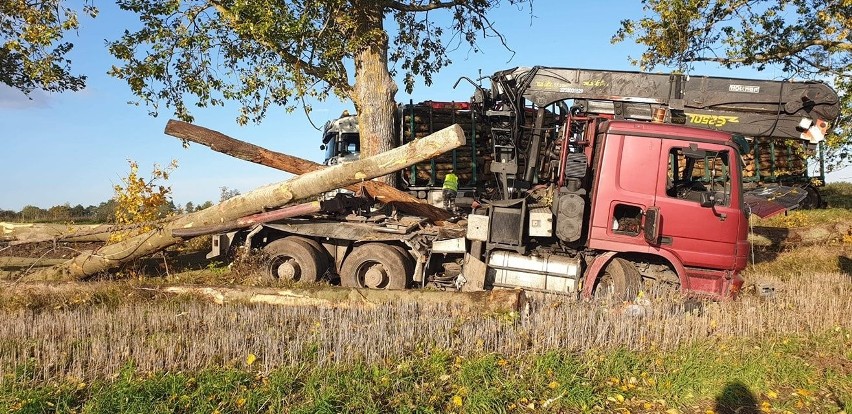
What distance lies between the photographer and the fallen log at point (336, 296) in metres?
7.21

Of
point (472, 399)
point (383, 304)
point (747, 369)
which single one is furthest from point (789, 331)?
point (383, 304)

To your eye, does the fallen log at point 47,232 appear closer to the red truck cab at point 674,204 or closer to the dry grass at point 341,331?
the dry grass at point 341,331

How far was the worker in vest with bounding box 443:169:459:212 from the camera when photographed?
380 inches

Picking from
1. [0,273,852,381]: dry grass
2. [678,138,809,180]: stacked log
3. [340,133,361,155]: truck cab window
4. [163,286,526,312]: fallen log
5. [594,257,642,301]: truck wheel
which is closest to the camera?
[0,273,852,381]: dry grass

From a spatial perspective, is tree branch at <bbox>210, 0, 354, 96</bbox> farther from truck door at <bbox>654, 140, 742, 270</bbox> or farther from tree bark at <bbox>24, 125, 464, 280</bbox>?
truck door at <bbox>654, 140, 742, 270</bbox>

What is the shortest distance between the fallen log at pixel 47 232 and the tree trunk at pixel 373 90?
5.10 m

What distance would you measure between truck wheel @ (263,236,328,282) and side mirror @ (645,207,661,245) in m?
4.76

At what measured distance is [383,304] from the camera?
730cm

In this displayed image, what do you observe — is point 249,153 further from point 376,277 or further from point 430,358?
point 430,358

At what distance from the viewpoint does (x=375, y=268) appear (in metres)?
8.96

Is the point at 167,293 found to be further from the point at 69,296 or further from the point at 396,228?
the point at 396,228

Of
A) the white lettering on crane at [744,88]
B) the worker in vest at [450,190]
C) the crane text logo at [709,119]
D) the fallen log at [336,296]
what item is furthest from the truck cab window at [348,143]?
the white lettering on crane at [744,88]

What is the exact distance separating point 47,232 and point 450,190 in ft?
21.7

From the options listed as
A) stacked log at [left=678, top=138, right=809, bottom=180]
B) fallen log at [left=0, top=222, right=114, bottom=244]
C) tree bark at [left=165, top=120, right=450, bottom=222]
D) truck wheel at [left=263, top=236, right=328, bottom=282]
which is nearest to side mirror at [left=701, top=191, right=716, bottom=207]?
tree bark at [left=165, top=120, right=450, bottom=222]
